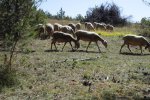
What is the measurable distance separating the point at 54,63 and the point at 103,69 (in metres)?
2.56

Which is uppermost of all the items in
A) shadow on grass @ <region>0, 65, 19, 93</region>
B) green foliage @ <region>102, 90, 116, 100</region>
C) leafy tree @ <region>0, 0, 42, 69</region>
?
leafy tree @ <region>0, 0, 42, 69</region>

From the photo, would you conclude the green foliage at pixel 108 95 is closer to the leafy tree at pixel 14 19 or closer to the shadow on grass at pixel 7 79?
the shadow on grass at pixel 7 79

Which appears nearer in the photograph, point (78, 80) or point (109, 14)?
point (78, 80)

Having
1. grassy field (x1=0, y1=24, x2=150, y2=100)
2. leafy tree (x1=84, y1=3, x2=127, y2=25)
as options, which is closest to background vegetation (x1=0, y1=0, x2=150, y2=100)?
grassy field (x1=0, y1=24, x2=150, y2=100)

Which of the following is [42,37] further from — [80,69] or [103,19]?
[103,19]

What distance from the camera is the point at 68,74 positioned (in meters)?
18.3

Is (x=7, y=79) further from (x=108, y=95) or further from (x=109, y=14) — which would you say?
(x=109, y=14)

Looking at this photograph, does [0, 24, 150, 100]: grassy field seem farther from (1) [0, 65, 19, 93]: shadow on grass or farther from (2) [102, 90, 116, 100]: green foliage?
(1) [0, 65, 19, 93]: shadow on grass

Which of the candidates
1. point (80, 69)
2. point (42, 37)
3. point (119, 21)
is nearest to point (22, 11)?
point (80, 69)

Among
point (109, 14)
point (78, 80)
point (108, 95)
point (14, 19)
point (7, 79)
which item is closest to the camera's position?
point (108, 95)

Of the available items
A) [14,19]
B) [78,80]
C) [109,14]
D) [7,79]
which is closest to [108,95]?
[78,80]

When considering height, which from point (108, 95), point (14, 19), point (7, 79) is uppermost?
point (14, 19)

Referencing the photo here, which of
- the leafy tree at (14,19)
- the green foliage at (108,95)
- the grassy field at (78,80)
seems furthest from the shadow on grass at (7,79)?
the green foliage at (108,95)

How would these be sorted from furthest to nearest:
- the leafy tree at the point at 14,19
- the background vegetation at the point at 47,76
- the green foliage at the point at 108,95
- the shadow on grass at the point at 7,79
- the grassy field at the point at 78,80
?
the leafy tree at the point at 14,19
the shadow on grass at the point at 7,79
the background vegetation at the point at 47,76
the grassy field at the point at 78,80
the green foliage at the point at 108,95
